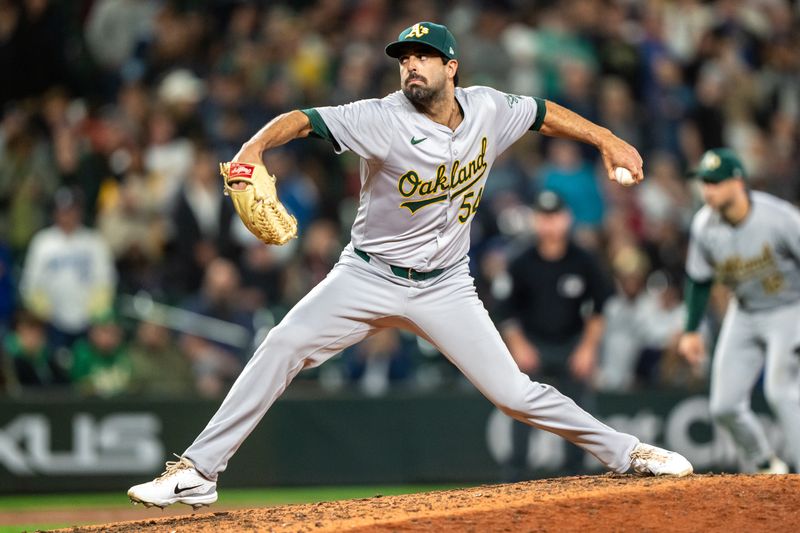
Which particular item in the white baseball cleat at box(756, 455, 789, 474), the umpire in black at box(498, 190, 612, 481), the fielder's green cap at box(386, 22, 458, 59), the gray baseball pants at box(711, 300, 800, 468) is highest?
the fielder's green cap at box(386, 22, 458, 59)

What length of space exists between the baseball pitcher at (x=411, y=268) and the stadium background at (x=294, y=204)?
475 centimetres

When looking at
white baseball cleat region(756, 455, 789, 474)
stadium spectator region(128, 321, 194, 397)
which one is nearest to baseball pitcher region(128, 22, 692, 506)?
white baseball cleat region(756, 455, 789, 474)

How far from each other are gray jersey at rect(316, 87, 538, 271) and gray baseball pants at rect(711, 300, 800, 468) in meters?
3.07

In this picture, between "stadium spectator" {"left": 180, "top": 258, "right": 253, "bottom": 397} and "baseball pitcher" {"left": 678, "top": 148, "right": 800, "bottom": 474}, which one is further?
"stadium spectator" {"left": 180, "top": 258, "right": 253, "bottom": 397}

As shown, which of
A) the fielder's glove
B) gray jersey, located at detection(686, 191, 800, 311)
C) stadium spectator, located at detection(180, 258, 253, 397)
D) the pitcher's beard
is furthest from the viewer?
stadium spectator, located at detection(180, 258, 253, 397)

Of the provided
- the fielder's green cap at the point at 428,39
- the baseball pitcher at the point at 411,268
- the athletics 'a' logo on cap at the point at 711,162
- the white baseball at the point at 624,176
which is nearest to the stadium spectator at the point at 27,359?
the baseball pitcher at the point at 411,268

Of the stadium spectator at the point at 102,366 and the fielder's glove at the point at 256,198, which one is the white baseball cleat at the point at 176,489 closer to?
the fielder's glove at the point at 256,198

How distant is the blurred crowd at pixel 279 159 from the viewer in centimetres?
1193

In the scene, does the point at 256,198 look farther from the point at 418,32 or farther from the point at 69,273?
the point at 69,273

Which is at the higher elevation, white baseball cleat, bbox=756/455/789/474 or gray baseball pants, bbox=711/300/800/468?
gray baseball pants, bbox=711/300/800/468

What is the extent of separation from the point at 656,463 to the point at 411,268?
162cm

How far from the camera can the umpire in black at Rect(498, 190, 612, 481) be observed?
410 inches

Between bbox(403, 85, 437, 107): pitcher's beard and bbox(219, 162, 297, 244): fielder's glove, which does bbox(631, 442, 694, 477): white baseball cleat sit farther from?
bbox(219, 162, 297, 244): fielder's glove

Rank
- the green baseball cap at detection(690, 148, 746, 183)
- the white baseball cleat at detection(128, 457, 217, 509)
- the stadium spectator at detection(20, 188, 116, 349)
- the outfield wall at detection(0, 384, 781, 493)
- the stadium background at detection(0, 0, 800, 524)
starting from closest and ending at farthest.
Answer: the white baseball cleat at detection(128, 457, 217, 509), the green baseball cap at detection(690, 148, 746, 183), the outfield wall at detection(0, 384, 781, 493), the stadium background at detection(0, 0, 800, 524), the stadium spectator at detection(20, 188, 116, 349)
